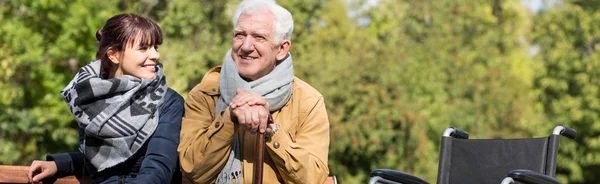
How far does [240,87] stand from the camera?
4246mm

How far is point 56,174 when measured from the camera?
4.40 meters

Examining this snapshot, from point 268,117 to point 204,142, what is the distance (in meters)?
0.29

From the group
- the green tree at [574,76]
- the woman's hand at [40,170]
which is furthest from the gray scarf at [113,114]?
the green tree at [574,76]

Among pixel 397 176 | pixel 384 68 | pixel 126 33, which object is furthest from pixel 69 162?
pixel 384 68

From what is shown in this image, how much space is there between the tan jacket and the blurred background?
17878mm

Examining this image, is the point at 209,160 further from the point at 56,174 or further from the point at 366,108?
the point at 366,108

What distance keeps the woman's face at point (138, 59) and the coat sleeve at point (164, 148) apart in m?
0.16

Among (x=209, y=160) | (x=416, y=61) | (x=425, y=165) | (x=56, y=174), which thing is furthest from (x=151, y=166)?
(x=416, y=61)

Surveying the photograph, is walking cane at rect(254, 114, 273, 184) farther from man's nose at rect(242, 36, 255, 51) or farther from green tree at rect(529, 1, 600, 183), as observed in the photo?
green tree at rect(529, 1, 600, 183)

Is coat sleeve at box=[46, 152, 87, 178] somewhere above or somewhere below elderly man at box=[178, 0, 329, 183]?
below

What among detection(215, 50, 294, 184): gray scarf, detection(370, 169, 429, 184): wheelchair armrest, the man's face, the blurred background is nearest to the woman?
detection(215, 50, 294, 184): gray scarf

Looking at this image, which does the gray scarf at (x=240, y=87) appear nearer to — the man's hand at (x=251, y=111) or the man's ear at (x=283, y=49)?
the man's ear at (x=283, y=49)

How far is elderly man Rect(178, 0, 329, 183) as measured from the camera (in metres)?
4.18

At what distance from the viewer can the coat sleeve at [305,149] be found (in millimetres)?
4168
